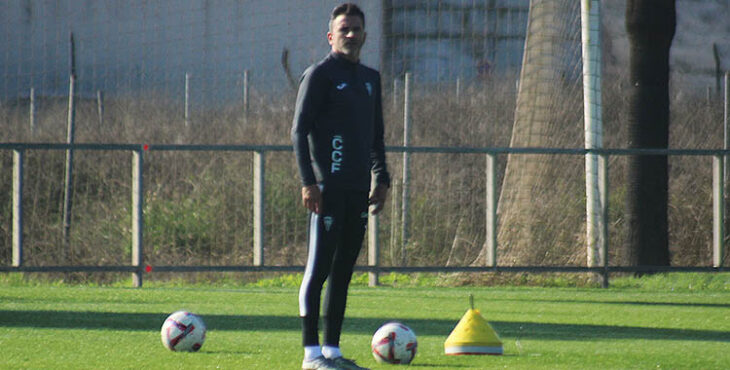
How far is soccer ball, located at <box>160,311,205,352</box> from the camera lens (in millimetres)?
7160

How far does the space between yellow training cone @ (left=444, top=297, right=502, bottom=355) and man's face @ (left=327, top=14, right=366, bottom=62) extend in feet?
5.13

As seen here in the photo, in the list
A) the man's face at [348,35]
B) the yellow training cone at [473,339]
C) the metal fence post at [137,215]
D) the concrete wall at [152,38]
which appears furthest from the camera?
the concrete wall at [152,38]

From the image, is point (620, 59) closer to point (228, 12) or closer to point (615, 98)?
point (615, 98)

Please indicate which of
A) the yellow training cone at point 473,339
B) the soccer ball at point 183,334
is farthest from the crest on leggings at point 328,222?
the soccer ball at point 183,334

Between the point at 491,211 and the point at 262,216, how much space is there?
2548mm

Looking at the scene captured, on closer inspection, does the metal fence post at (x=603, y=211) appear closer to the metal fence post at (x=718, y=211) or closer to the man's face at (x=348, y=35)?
the metal fence post at (x=718, y=211)

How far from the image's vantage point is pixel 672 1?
1538cm

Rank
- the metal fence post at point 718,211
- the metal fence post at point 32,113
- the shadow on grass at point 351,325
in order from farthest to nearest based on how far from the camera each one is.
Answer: the metal fence post at point 32,113, the metal fence post at point 718,211, the shadow on grass at point 351,325

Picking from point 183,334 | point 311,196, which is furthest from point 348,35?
point 183,334

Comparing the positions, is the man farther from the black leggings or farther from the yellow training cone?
the yellow training cone

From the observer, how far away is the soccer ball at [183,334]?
23.5 ft

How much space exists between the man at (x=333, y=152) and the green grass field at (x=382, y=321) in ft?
1.24

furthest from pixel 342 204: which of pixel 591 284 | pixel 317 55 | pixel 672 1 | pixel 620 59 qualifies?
pixel 620 59

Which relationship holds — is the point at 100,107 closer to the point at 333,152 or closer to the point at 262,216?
the point at 262,216
